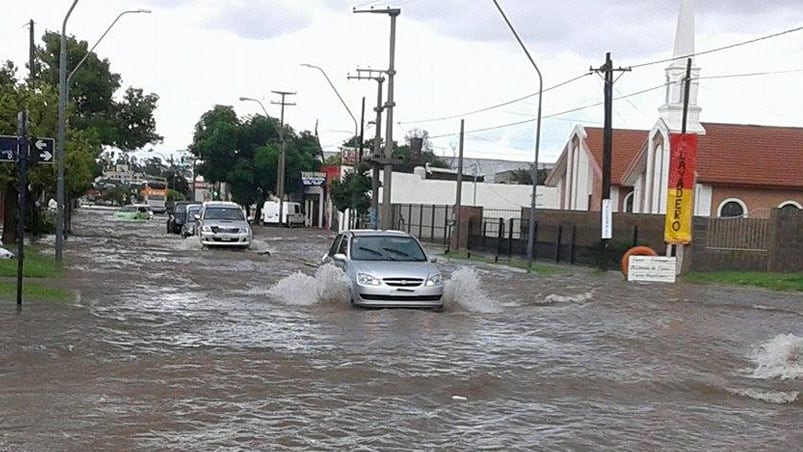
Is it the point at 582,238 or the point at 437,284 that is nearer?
the point at 437,284

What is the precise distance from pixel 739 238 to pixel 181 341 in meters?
24.1

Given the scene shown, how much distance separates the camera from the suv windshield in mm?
38281

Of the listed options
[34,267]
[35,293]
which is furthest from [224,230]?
[35,293]

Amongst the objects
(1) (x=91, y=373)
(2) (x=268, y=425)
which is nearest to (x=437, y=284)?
(1) (x=91, y=373)

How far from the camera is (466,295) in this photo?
1912 centimetres

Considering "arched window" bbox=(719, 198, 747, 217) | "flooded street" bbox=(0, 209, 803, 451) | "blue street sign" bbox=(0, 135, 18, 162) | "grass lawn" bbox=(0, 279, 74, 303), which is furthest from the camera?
"arched window" bbox=(719, 198, 747, 217)

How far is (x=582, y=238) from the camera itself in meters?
39.2

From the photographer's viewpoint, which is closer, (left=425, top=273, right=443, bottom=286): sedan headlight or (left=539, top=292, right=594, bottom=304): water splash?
(left=425, top=273, right=443, bottom=286): sedan headlight

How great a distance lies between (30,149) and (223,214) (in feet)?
76.4

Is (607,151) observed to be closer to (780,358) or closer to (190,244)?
(190,244)

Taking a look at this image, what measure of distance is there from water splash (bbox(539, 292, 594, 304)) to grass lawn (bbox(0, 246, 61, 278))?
34.4ft

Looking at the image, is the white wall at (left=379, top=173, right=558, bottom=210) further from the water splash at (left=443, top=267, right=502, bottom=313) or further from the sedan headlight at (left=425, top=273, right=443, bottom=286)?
the sedan headlight at (left=425, top=273, right=443, bottom=286)

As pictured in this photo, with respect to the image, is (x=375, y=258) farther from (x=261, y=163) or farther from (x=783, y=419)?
(x=261, y=163)

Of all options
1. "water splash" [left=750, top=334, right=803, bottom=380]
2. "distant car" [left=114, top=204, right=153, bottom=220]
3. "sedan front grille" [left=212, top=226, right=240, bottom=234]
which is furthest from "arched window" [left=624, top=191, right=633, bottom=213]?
"distant car" [left=114, top=204, right=153, bottom=220]
